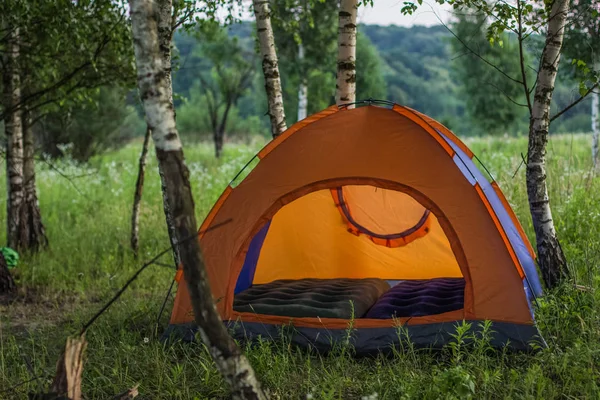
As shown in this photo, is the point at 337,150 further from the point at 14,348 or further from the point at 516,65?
the point at 516,65

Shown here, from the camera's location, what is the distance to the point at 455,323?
4090mm

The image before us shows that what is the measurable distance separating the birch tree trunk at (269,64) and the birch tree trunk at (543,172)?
2.22 meters

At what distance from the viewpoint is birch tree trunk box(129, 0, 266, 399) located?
2.56m

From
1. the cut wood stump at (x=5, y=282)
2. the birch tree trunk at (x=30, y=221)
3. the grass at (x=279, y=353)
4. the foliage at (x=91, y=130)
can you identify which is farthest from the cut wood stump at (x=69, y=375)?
the foliage at (x=91, y=130)

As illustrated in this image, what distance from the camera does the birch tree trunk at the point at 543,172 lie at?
15.1 ft

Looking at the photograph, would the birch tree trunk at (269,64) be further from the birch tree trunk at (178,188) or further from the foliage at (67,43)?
the birch tree trunk at (178,188)

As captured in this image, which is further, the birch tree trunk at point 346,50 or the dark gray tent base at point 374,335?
the birch tree trunk at point 346,50

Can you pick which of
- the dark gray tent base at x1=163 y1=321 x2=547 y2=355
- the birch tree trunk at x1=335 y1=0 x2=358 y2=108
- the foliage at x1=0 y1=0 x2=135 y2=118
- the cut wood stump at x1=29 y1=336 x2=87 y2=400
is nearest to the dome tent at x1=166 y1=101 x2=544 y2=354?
the dark gray tent base at x1=163 y1=321 x2=547 y2=355

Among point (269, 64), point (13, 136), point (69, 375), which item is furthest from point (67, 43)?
Result: point (69, 375)

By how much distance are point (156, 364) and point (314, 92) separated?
19104 mm

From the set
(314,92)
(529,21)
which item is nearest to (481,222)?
(529,21)

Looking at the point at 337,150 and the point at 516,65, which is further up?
the point at 516,65

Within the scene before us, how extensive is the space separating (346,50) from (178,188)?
3364 millimetres

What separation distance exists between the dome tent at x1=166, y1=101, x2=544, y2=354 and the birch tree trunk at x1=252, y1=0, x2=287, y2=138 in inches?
43.6
